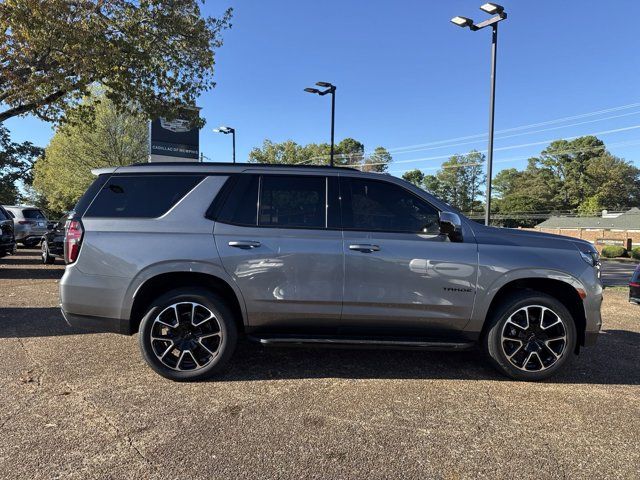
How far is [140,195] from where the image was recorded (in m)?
Answer: 4.36

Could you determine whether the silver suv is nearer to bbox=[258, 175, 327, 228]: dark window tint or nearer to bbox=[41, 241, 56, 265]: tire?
bbox=[258, 175, 327, 228]: dark window tint

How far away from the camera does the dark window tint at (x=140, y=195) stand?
4.30 meters

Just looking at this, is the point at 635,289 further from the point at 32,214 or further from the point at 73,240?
the point at 32,214

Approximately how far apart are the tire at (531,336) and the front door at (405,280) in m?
0.34

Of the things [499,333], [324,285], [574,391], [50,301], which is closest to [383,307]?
[324,285]

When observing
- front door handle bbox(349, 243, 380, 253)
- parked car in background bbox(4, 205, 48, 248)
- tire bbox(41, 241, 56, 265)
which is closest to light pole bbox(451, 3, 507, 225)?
front door handle bbox(349, 243, 380, 253)

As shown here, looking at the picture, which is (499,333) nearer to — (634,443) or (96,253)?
(634,443)

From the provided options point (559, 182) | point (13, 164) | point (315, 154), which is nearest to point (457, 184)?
point (559, 182)

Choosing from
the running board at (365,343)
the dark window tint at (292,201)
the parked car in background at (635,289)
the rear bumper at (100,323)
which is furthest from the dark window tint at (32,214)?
the parked car in background at (635,289)

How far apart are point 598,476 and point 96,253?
4.10 meters

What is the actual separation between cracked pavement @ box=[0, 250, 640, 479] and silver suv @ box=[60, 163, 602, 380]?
15.5 inches

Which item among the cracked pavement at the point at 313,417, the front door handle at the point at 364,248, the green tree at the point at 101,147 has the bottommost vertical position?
the cracked pavement at the point at 313,417

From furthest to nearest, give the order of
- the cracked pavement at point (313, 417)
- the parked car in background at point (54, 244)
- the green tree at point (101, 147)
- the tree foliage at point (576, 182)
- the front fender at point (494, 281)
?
the tree foliage at point (576, 182) < the green tree at point (101, 147) < the parked car in background at point (54, 244) < the front fender at point (494, 281) < the cracked pavement at point (313, 417)

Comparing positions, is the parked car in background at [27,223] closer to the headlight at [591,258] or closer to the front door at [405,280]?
the front door at [405,280]
